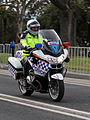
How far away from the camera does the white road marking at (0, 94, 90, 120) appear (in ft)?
22.9

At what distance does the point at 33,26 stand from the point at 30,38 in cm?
29

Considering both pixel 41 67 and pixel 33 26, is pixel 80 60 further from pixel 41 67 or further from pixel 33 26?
pixel 41 67

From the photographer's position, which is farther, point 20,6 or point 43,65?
point 20,6

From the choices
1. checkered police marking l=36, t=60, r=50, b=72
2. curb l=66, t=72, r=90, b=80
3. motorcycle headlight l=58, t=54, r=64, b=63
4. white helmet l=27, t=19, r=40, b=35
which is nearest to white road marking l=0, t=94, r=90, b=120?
checkered police marking l=36, t=60, r=50, b=72

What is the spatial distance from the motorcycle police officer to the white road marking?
28.5 inches

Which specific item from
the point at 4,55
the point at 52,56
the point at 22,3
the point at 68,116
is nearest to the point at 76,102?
the point at 52,56

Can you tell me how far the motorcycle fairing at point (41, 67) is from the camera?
838 cm

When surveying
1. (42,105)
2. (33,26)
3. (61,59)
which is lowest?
(42,105)

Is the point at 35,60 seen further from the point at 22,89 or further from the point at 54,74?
the point at 22,89

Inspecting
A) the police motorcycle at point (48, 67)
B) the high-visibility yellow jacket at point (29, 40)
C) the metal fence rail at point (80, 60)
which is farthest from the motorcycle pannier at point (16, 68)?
the metal fence rail at point (80, 60)

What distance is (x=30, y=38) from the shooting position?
9312 millimetres

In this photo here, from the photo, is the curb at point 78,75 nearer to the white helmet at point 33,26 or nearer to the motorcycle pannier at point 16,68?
the motorcycle pannier at point 16,68

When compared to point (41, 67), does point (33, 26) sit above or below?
above

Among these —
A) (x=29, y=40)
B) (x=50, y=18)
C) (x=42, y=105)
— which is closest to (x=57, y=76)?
(x=42, y=105)
